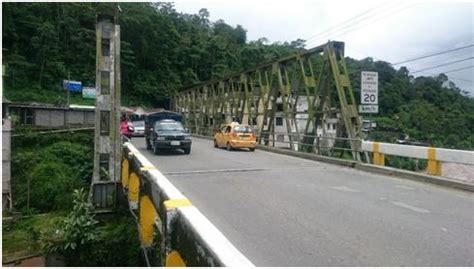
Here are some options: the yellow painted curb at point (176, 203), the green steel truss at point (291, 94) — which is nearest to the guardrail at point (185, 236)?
the yellow painted curb at point (176, 203)

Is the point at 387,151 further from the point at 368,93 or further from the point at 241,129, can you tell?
the point at 241,129

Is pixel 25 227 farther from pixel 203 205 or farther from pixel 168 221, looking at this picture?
pixel 168 221

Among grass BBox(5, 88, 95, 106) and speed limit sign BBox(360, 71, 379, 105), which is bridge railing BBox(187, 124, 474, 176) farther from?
grass BBox(5, 88, 95, 106)

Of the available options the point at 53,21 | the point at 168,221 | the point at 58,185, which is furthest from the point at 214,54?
the point at 168,221

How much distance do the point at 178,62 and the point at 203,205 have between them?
6990cm

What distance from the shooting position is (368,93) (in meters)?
14.4

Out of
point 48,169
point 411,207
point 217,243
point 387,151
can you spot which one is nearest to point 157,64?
point 48,169

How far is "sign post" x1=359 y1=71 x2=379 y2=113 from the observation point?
14211 millimetres

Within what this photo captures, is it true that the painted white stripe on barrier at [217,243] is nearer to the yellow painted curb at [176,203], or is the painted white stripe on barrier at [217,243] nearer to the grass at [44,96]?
the yellow painted curb at [176,203]

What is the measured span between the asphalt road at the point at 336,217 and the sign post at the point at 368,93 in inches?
94.5

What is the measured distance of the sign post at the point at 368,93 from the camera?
46.6 ft

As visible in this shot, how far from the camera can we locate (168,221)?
411cm

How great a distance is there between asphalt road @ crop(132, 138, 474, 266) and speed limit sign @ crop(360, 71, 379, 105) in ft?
8.77

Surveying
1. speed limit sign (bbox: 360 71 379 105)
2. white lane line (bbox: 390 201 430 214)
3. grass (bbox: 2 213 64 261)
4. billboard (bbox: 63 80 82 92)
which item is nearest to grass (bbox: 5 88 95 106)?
billboard (bbox: 63 80 82 92)
